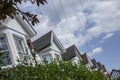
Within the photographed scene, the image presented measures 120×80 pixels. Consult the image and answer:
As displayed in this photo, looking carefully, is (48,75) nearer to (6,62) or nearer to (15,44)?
(6,62)

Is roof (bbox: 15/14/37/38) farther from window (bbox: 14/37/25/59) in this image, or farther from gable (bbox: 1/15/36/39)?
window (bbox: 14/37/25/59)

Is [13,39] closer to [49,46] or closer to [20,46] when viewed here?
[20,46]

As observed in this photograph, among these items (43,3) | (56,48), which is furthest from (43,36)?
(43,3)

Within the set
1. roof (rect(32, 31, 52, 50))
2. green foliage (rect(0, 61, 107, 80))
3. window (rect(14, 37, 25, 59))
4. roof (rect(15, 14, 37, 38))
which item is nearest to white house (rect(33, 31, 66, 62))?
roof (rect(32, 31, 52, 50))

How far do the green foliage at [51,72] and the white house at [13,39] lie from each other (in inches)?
264

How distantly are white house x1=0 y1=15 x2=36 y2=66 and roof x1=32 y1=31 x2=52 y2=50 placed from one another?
7.87 m

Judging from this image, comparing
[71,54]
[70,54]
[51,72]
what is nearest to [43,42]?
[71,54]

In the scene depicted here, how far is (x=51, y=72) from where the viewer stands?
12.9 meters

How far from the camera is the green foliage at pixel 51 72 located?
35.8 feet

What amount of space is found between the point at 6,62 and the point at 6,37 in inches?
71.8

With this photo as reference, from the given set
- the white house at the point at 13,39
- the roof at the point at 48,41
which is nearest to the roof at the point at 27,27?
the white house at the point at 13,39

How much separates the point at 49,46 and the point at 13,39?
12097mm

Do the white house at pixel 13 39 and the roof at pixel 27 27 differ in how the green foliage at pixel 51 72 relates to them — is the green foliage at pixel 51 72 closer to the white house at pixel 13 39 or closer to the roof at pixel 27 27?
the white house at pixel 13 39

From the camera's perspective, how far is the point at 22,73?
37.0 ft
